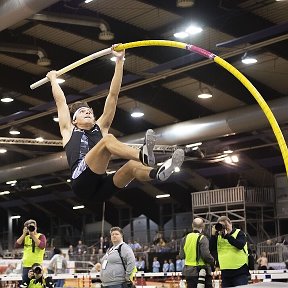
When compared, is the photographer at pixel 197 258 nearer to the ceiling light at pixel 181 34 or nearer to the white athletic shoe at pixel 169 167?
the white athletic shoe at pixel 169 167

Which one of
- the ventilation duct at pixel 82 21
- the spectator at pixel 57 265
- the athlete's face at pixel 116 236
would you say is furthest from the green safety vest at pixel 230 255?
the spectator at pixel 57 265

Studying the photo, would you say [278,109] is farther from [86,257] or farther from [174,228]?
[174,228]

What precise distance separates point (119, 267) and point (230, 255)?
66.3 inches

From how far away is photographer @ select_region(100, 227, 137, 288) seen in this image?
10320 millimetres

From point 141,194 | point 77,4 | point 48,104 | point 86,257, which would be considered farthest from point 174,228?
point 77,4

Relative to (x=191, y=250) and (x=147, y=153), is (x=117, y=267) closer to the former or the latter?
(x=191, y=250)

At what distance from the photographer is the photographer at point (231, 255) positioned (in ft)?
33.9

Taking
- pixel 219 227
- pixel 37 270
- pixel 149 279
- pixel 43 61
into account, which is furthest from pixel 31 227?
pixel 149 279

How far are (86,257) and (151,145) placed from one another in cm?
2663

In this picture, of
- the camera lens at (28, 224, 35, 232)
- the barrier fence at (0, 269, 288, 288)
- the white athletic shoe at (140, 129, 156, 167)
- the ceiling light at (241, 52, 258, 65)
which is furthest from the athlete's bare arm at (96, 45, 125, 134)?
the ceiling light at (241, 52, 258, 65)

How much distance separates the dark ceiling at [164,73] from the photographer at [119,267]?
7.19 m

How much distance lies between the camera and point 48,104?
24.5 m

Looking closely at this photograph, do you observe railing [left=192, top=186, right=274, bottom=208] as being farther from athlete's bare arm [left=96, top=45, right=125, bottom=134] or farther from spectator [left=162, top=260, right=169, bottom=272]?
athlete's bare arm [left=96, top=45, right=125, bottom=134]

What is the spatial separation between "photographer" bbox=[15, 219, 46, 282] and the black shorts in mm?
5699
